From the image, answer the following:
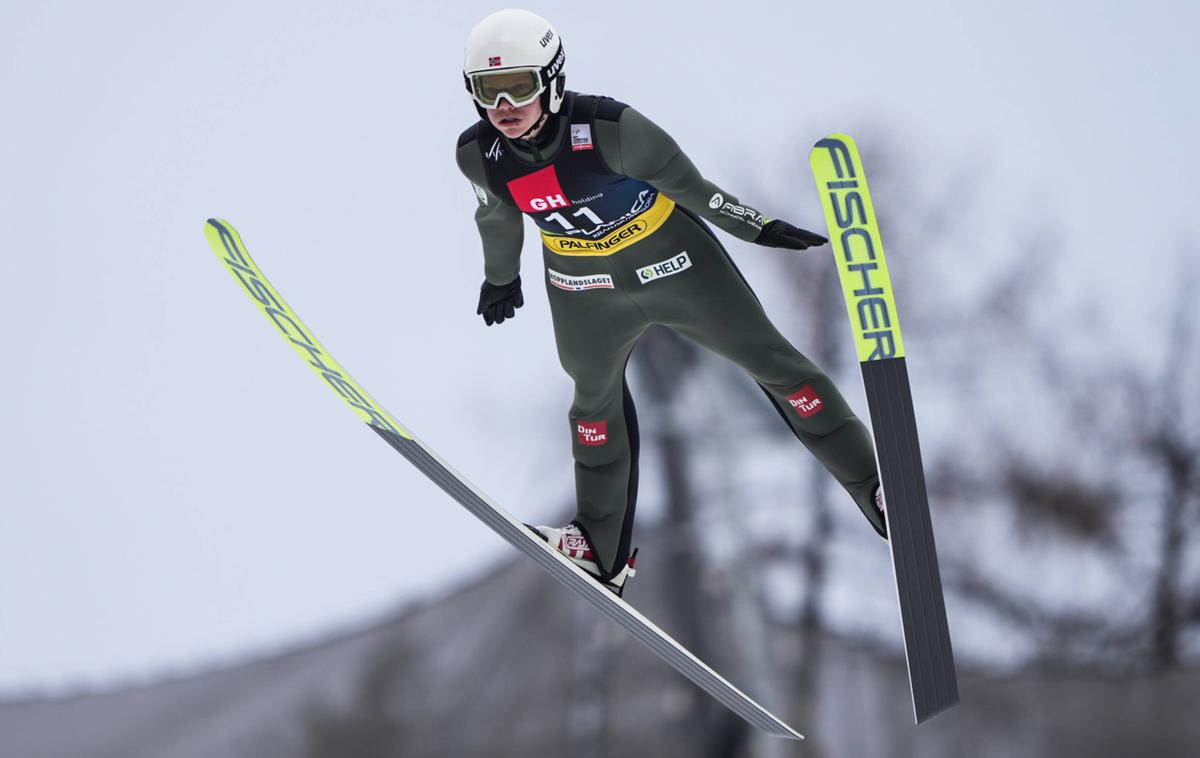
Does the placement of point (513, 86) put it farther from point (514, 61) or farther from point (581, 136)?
point (581, 136)

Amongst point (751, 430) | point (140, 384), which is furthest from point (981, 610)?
point (140, 384)

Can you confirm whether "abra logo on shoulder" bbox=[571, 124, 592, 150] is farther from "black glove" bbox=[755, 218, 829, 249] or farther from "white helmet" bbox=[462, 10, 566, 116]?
"black glove" bbox=[755, 218, 829, 249]

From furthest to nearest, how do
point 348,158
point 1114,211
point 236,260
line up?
point 1114,211 < point 348,158 < point 236,260

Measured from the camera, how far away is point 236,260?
304 cm

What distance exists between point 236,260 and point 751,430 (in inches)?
200

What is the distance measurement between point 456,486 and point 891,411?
1.04m

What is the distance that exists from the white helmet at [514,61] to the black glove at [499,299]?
0.68 meters

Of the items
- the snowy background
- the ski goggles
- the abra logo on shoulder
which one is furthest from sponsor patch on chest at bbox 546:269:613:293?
the snowy background

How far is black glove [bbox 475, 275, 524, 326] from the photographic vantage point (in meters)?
3.11

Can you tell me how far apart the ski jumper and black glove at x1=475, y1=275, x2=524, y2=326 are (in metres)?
0.04

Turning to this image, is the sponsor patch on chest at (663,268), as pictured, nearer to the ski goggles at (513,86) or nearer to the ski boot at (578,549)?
the ski goggles at (513,86)

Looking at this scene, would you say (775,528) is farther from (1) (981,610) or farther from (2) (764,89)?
(2) (764,89)

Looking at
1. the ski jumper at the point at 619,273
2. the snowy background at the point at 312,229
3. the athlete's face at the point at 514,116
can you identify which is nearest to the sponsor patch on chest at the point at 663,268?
the ski jumper at the point at 619,273

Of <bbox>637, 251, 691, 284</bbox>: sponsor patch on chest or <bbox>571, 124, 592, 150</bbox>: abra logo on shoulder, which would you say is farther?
<bbox>637, 251, 691, 284</bbox>: sponsor patch on chest
